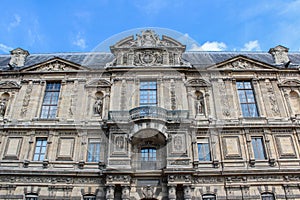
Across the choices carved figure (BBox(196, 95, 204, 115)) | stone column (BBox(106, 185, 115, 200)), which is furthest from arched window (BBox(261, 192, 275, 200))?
stone column (BBox(106, 185, 115, 200))

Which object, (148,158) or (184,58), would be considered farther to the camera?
(184,58)

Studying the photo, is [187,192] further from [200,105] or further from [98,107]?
[98,107]

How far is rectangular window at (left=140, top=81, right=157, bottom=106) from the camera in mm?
19219

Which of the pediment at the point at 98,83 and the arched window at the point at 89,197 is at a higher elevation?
the pediment at the point at 98,83

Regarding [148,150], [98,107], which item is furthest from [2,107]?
[148,150]

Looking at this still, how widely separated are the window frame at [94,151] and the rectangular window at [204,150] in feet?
21.5

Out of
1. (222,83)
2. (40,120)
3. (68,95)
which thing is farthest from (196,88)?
(40,120)

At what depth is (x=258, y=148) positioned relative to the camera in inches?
699

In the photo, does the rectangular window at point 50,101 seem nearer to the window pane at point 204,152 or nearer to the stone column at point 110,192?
the stone column at point 110,192

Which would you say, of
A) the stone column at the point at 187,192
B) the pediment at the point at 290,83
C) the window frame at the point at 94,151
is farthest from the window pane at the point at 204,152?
the pediment at the point at 290,83

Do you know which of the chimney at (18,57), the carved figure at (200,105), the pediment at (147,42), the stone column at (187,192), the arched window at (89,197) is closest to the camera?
the stone column at (187,192)

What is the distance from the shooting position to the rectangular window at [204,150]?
1728 cm

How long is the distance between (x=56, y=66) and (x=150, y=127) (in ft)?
32.3

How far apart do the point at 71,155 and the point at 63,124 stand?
2.30 metres
